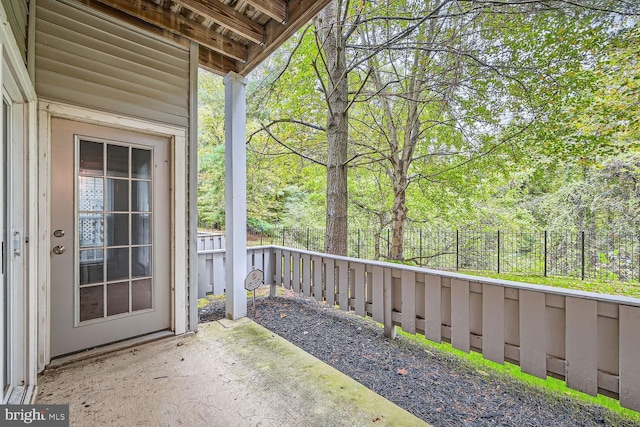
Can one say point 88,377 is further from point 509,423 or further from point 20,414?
point 509,423

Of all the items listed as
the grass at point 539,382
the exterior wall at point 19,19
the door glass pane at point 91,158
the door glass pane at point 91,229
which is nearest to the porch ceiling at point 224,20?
the exterior wall at point 19,19

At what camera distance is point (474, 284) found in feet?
6.81

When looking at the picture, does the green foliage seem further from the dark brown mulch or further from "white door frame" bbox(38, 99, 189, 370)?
the dark brown mulch

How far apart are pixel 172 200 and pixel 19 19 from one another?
147 centimetres

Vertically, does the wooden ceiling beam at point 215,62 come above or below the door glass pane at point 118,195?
above

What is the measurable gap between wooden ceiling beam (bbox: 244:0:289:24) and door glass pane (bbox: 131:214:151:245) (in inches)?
79.7

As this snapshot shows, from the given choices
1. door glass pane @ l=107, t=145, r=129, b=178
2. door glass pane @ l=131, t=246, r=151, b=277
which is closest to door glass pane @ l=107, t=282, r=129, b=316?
door glass pane @ l=131, t=246, r=151, b=277

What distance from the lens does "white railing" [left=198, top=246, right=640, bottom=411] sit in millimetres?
1566

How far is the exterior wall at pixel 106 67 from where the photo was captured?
195 cm

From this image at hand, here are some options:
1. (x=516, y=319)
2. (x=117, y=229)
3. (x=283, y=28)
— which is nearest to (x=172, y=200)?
(x=117, y=229)

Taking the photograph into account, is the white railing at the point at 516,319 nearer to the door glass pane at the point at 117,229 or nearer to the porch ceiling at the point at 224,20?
the door glass pane at the point at 117,229

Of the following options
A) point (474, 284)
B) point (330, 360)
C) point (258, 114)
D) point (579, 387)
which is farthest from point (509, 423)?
point (258, 114)

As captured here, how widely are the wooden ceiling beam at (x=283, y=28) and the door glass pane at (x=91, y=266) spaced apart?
2266 mm

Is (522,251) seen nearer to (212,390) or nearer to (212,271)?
(212,271)
